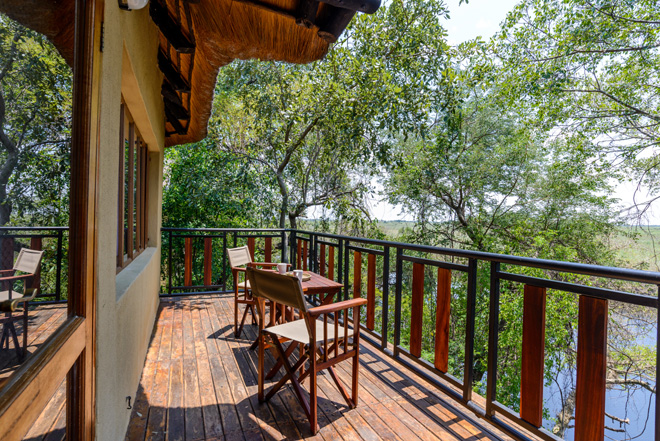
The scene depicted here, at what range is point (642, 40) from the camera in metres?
8.00

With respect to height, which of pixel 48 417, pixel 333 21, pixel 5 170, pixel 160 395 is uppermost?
pixel 333 21

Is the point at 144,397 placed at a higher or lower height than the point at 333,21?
lower

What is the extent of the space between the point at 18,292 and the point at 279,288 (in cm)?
161

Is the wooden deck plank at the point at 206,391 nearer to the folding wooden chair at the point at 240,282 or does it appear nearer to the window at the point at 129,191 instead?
the folding wooden chair at the point at 240,282

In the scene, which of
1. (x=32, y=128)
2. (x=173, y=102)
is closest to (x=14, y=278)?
(x=32, y=128)

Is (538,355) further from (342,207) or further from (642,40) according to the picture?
Result: (642,40)

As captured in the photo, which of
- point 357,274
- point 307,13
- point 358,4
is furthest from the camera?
point 357,274

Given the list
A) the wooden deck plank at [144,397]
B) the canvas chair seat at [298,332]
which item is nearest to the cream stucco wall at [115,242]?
the wooden deck plank at [144,397]

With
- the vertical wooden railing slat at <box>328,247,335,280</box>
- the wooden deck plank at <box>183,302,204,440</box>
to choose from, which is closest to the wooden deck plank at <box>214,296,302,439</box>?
the wooden deck plank at <box>183,302,204,440</box>

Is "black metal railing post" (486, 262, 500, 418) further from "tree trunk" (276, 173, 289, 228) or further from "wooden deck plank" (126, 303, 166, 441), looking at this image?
"tree trunk" (276, 173, 289, 228)

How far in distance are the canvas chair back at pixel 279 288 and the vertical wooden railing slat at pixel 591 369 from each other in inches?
54.0

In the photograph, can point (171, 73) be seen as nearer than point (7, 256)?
No

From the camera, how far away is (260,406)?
7.48 ft

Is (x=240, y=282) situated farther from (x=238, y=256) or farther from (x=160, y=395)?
(x=160, y=395)
